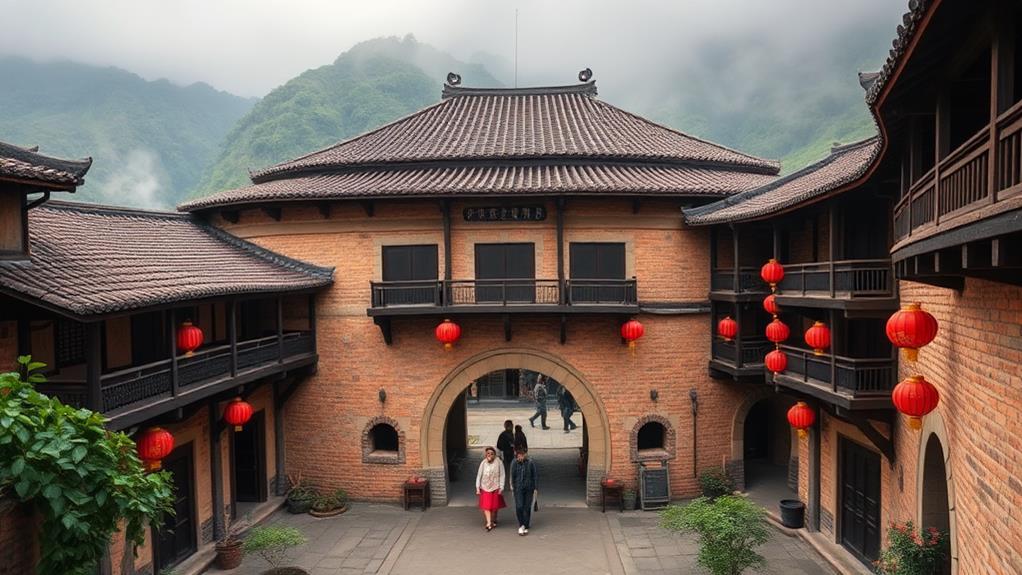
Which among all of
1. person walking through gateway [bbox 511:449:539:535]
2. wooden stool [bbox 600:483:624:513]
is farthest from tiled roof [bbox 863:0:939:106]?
wooden stool [bbox 600:483:624:513]

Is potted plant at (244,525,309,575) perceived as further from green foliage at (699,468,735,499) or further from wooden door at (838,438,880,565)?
wooden door at (838,438,880,565)

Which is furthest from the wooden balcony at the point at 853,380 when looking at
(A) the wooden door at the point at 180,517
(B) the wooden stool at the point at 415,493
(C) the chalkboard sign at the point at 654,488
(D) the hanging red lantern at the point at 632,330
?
(A) the wooden door at the point at 180,517

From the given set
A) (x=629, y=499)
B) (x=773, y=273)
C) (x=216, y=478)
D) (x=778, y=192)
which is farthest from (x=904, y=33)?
(x=216, y=478)

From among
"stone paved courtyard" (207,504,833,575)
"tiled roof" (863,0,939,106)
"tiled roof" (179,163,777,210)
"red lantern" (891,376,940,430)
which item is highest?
"tiled roof" (179,163,777,210)

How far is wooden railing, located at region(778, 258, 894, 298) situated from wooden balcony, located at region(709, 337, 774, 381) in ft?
9.70

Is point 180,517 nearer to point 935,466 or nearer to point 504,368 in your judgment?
point 504,368

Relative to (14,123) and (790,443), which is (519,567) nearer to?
(790,443)

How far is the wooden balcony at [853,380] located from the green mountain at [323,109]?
52.5 meters

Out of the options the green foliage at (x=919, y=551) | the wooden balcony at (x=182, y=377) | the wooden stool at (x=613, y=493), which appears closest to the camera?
the green foliage at (x=919, y=551)

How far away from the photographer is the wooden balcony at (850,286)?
392 inches

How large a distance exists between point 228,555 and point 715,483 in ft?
32.7

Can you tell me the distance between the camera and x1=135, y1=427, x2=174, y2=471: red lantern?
995 cm

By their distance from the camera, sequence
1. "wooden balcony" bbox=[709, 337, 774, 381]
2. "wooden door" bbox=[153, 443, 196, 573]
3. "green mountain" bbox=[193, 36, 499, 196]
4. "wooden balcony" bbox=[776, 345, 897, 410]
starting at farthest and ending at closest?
"green mountain" bbox=[193, 36, 499, 196], "wooden balcony" bbox=[709, 337, 774, 381], "wooden door" bbox=[153, 443, 196, 573], "wooden balcony" bbox=[776, 345, 897, 410]

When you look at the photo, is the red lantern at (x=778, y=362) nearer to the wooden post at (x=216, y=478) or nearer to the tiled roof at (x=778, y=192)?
the tiled roof at (x=778, y=192)
